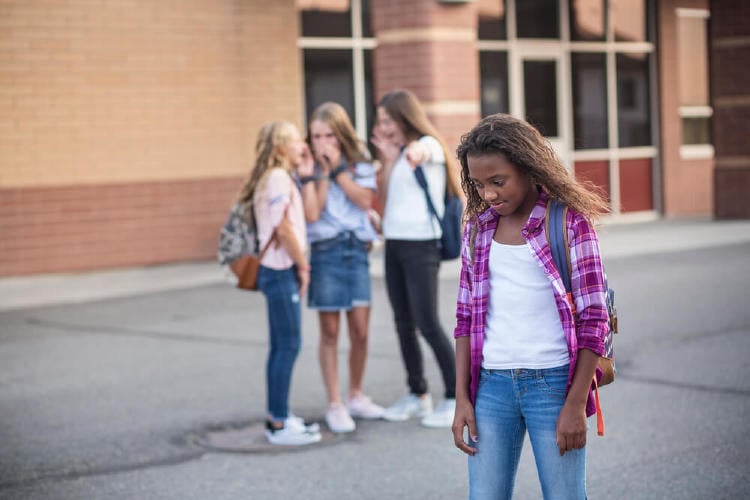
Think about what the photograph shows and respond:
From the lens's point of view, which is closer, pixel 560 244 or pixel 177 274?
pixel 560 244

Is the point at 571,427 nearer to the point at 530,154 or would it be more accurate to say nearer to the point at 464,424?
the point at 464,424

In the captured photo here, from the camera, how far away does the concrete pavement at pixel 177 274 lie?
1295cm

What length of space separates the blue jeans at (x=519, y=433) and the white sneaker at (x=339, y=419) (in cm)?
321

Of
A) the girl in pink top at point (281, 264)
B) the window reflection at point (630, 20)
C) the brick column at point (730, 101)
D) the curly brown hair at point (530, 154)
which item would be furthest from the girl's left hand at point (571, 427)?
the window reflection at point (630, 20)

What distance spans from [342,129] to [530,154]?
3376 mm

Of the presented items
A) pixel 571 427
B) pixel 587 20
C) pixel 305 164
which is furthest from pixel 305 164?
pixel 587 20

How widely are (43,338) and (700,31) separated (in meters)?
14.8

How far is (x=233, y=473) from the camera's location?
19.9 ft

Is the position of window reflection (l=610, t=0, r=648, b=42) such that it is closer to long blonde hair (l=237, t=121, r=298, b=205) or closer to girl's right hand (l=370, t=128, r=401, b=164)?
girl's right hand (l=370, t=128, r=401, b=164)

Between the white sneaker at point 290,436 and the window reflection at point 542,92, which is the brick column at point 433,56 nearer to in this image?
the window reflection at point 542,92

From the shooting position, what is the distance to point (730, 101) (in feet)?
64.8

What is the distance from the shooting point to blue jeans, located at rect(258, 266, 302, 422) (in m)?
6.57

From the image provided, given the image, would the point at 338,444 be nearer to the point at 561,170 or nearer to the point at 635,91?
the point at 561,170

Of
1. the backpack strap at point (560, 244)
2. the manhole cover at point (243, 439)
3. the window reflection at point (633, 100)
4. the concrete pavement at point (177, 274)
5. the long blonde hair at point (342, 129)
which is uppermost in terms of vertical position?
the window reflection at point (633, 100)
